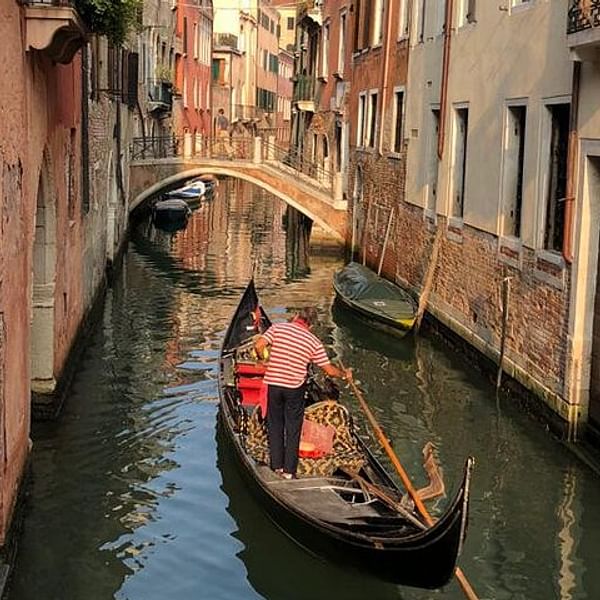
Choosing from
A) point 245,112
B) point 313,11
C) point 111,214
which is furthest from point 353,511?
point 245,112

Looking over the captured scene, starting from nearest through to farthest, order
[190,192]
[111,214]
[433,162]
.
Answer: [433,162] < [111,214] < [190,192]

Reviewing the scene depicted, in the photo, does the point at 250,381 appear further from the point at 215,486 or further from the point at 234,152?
the point at 234,152

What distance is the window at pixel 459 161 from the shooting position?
12.0 m

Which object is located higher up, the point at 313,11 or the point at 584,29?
the point at 313,11

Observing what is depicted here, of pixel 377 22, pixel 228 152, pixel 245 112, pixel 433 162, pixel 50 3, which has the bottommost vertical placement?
pixel 433 162

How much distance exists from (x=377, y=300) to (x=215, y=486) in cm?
625

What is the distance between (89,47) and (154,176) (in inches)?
423

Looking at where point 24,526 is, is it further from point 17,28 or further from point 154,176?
point 154,176

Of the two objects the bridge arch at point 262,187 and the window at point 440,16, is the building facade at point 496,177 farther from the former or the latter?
the bridge arch at point 262,187

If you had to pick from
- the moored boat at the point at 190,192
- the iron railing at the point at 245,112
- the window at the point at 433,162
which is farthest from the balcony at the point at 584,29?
the iron railing at the point at 245,112

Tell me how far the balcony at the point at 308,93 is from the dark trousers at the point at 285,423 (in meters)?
19.4

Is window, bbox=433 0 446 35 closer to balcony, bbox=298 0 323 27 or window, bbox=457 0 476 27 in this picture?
window, bbox=457 0 476 27

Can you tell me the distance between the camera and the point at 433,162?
534 inches

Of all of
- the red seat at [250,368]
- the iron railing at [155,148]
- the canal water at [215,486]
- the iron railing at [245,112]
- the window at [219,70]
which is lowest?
the canal water at [215,486]
